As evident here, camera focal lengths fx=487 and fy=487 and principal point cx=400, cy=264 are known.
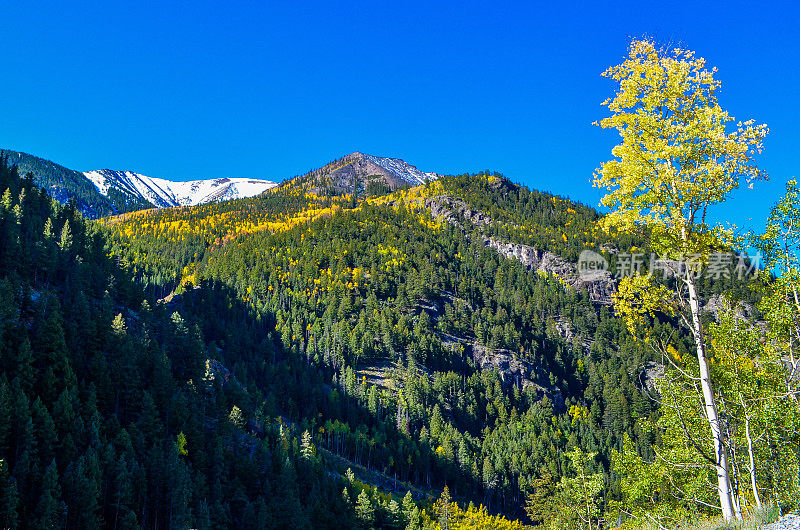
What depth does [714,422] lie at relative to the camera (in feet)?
39.3

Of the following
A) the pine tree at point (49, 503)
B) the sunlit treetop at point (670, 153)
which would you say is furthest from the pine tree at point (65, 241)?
the sunlit treetop at point (670, 153)

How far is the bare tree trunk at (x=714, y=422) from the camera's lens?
11742 mm

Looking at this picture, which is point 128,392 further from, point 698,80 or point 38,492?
point 698,80

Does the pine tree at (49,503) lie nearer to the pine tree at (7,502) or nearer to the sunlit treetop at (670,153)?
the pine tree at (7,502)

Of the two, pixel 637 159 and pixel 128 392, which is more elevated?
pixel 637 159

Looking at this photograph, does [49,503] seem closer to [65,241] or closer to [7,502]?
[7,502]

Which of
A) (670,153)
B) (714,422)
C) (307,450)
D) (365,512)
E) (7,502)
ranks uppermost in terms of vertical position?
(670,153)

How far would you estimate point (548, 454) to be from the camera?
153 meters

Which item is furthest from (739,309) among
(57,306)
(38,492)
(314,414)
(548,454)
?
(548,454)

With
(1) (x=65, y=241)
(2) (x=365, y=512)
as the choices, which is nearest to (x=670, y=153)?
(2) (x=365, y=512)

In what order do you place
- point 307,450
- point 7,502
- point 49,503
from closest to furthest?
point 7,502
point 49,503
point 307,450

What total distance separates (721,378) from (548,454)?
152357 mm

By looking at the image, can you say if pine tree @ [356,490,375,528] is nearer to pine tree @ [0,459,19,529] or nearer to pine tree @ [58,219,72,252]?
pine tree @ [0,459,19,529]

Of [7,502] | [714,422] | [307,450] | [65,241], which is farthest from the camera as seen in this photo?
[65,241]
